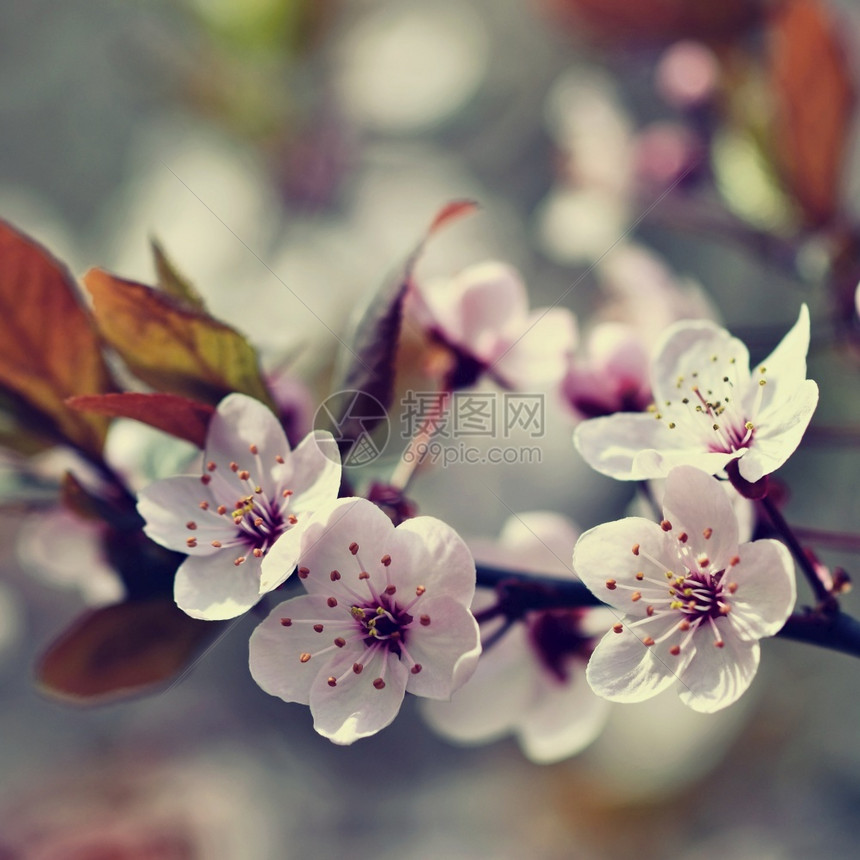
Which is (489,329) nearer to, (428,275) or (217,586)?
(217,586)

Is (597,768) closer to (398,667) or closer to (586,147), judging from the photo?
(586,147)

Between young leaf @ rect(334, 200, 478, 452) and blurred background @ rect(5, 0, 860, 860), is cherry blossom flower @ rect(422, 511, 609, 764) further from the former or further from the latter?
blurred background @ rect(5, 0, 860, 860)

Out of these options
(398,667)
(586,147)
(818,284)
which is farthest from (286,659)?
(586,147)

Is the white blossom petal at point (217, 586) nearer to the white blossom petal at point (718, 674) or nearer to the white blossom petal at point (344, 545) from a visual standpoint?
the white blossom petal at point (344, 545)

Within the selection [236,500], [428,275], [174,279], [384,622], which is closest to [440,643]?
[384,622]

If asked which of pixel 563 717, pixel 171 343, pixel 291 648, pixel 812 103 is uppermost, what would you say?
pixel 812 103
